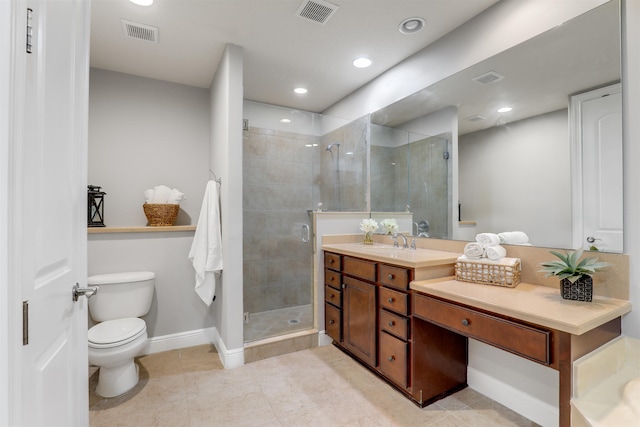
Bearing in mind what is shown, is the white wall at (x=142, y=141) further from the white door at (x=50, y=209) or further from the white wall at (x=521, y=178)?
the white wall at (x=521, y=178)

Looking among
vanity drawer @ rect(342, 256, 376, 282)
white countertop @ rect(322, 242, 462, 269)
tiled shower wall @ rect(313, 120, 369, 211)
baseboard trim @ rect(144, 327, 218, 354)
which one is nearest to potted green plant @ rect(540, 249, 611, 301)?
white countertop @ rect(322, 242, 462, 269)

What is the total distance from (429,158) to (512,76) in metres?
0.77

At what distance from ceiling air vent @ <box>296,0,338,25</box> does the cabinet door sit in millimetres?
1851

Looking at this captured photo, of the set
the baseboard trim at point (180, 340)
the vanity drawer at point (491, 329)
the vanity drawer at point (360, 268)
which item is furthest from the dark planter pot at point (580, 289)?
the baseboard trim at point (180, 340)

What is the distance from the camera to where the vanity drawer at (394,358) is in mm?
1889

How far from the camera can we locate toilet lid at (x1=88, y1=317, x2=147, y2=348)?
1.94 meters

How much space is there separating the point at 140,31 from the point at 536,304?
2.91 m

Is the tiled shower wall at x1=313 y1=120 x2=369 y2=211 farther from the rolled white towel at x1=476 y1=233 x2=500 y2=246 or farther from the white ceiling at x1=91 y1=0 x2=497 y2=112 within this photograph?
the rolled white towel at x1=476 y1=233 x2=500 y2=246

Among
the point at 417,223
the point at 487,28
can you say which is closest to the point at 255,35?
the point at 487,28

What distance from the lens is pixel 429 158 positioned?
2465mm

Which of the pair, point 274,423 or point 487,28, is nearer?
point 274,423

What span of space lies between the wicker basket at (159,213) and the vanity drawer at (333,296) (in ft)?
5.10

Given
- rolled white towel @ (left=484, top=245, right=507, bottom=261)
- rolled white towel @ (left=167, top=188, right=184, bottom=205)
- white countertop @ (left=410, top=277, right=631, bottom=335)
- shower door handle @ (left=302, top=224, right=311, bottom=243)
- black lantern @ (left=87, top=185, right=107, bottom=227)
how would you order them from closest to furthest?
white countertop @ (left=410, top=277, right=631, bottom=335)
rolled white towel @ (left=484, top=245, right=507, bottom=261)
black lantern @ (left=87, top=185, right=107, bottom=227)
rolled white towel @ (left=167, top=188, right=184, bottom=205)
shower door handle @ (left=302, top=224, right=311, bottom=243)

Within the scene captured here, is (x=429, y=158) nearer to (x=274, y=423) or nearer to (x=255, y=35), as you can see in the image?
(x=255, y=35)
